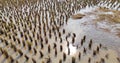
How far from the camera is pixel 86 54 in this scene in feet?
14.2

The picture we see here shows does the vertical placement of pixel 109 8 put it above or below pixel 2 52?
above

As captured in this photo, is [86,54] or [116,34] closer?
[86,54]

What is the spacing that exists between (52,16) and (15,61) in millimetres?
3098

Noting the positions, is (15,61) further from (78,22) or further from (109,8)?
(109,8)

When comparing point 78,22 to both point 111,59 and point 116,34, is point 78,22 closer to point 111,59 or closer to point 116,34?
point 116,34

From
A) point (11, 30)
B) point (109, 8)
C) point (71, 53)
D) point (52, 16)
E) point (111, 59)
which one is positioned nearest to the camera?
point (111, 59)

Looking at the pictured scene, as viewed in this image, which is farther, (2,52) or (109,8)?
(109,8)

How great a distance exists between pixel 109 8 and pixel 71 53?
449 cm

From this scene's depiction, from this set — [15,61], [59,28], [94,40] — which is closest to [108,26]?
[94,40]

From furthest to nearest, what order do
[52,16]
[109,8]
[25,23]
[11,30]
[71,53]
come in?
[109,8], [52,16], [25,23], [11,30], [71,53]

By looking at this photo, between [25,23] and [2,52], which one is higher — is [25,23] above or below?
A: above

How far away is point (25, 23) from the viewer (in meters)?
6.16

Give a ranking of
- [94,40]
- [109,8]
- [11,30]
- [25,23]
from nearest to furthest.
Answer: [94,40], [11,30], [25,23], [109,8]

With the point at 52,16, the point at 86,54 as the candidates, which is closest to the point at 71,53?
the point at 86,54
